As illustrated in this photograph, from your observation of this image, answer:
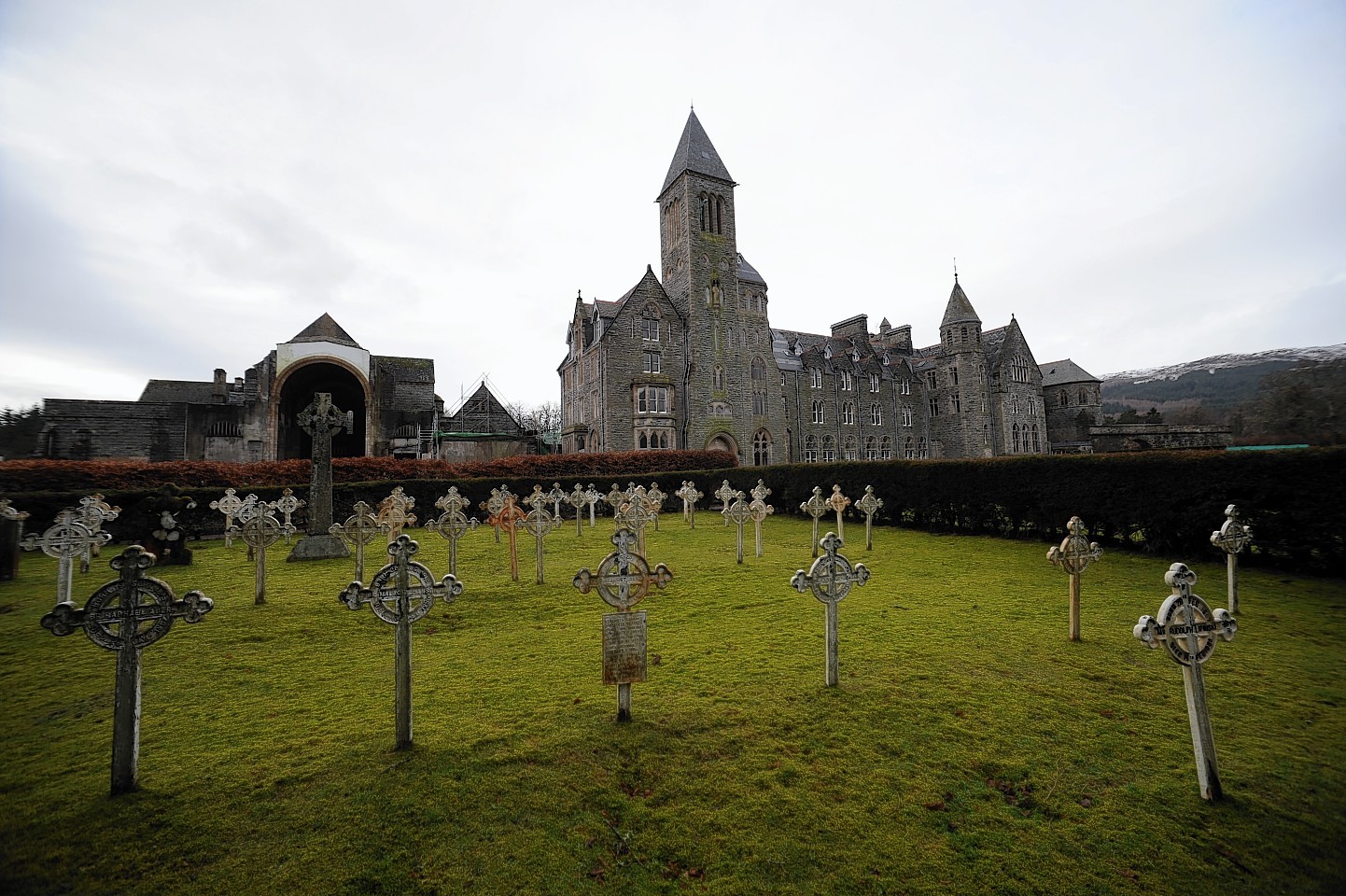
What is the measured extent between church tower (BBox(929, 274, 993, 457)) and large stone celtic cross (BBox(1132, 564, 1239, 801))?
51078 mm

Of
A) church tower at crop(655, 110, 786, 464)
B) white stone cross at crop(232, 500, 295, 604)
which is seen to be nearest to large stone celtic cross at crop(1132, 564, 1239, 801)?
white stone cross at crop(232, 500, 295, 604)

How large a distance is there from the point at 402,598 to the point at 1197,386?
83576 millimetres

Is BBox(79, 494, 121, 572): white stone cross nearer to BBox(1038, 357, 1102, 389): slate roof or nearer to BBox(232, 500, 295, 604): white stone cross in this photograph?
→ BBox(232, 500, 295, 604): white stone cross

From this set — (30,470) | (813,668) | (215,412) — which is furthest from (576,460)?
(215,412)

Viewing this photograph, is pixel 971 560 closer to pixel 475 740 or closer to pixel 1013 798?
pixel 1013 798

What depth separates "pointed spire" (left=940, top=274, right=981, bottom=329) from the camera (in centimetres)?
5006

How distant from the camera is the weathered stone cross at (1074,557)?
6.73 m

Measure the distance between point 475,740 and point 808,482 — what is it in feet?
62.4

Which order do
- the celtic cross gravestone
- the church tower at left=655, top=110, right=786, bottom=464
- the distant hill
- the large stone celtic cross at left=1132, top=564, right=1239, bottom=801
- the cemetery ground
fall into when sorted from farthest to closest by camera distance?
the distant hill → the church tower at left=655, top=110, right=786, bottom=464 → the celtic cross gravestone → the large stone celtic cross at left=1132, top=564, right=1239, bottom=801 → the cemetery ground

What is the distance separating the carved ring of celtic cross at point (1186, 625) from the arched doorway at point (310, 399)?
119 feet

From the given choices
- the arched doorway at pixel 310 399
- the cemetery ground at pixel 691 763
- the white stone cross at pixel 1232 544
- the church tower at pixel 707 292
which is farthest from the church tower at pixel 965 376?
the arched doorway at pixel 310 399

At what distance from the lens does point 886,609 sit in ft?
26.8

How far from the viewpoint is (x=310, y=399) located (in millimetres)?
39281

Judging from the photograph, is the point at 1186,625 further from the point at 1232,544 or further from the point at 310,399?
the point at 310,399
